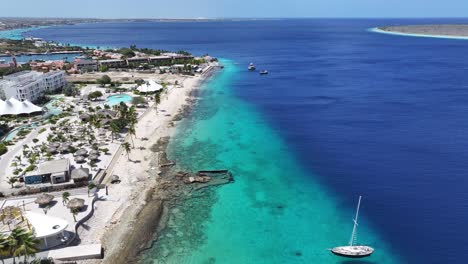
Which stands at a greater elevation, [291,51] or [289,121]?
[291,51]

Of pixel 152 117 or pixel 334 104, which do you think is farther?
pixel 334 104

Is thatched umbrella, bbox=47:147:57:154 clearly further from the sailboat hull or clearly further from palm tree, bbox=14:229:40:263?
the sailboat hull

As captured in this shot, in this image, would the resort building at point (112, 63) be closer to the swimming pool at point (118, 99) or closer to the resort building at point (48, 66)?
the resort building at point (48, 66)

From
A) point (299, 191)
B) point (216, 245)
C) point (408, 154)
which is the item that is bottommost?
point (216, 245)

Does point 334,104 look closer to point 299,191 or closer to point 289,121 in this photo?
point 289,121

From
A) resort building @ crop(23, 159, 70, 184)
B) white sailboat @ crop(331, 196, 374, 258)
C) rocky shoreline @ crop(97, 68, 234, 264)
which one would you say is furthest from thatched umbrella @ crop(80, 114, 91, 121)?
white sailboat @ crop(331, 196, 374, 258)

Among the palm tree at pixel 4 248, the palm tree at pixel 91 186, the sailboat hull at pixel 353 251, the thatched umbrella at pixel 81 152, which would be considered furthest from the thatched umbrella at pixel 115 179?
the sailboat hull at pixel 353 251

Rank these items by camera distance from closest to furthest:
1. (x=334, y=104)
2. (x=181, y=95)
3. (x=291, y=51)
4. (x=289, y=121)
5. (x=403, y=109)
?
(x=289, y=121)
(x=403, y=109)
(x=334, y=104)
(x=181, y=95)
(x=291, y=51)

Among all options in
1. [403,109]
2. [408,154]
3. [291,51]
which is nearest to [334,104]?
[403,109]
